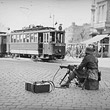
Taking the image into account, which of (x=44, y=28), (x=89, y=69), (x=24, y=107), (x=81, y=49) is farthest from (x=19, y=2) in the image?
(x=81, y=49)

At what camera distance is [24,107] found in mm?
4801

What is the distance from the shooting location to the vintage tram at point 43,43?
19047 mm

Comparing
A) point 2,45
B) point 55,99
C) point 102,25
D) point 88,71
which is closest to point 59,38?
point 102,25

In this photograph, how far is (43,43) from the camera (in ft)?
63.8

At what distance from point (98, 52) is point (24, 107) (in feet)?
72.8

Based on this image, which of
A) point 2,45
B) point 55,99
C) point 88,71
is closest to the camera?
point 55,99

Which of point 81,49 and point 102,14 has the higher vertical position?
point 102,14

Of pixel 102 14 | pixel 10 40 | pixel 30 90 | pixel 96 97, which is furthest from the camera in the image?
pixel 102 14

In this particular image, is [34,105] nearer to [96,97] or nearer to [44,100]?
[44,100]

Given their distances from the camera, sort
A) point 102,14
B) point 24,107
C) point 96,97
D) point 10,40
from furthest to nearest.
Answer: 1. point 102,14
2. point 10,40
3. point 96,97
4. point 24,107

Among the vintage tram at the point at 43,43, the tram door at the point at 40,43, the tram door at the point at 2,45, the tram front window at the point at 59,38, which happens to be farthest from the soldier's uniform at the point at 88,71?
the tram door at the point at 2,45

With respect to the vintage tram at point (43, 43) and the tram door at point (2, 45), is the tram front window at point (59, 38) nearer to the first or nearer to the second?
the vintage tram at point (43, 43)

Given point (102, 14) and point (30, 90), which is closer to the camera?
point (30, 90)

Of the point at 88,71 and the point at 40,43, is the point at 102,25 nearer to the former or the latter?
the point at 40,43
